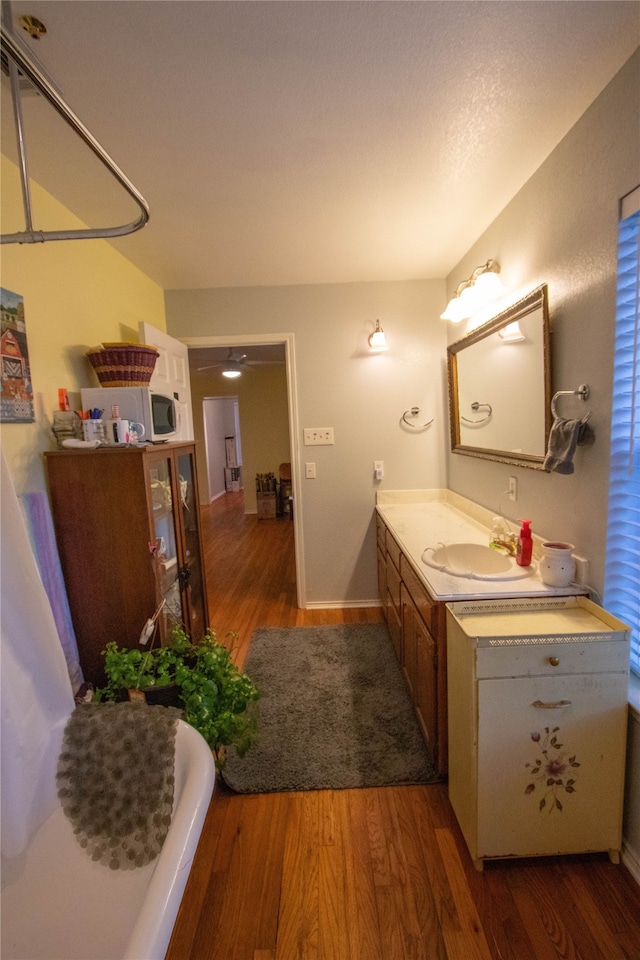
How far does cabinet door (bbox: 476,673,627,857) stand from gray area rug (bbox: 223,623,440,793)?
409 millimetres

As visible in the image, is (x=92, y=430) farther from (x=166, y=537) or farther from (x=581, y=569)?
(x=581, y=569)

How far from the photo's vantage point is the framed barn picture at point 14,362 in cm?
128

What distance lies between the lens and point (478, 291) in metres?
1.92

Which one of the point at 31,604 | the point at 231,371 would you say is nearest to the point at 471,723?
the point at 31,604

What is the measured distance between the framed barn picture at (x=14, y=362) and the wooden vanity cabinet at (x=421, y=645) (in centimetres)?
159

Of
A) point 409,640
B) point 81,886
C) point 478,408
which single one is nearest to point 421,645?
point 409,640

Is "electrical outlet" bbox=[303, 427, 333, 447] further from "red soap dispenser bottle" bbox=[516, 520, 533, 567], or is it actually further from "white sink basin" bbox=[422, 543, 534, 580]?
"red soap dispenser bottle" bbox=[516, 520, 533, 567]

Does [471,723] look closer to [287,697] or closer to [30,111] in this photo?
[287,697]

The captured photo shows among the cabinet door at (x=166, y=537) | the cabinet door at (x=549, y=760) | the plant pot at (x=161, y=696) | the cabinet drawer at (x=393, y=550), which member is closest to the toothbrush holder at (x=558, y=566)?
the cabinet door at (x=549, y=760)

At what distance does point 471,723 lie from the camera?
46.3 inches

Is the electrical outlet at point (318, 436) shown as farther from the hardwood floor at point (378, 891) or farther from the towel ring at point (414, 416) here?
the hardwood floor at point (378, 891)

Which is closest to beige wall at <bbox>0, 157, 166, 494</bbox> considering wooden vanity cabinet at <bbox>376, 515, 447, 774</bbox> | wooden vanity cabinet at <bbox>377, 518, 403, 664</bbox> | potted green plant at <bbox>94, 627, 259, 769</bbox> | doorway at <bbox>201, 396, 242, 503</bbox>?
potted green plant at <bbox>94, 627, 259, 769</bbox>

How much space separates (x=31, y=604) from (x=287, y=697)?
1.40 m

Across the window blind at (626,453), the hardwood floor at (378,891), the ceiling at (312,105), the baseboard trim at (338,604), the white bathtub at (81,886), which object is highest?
the ceiling at (312,105)
